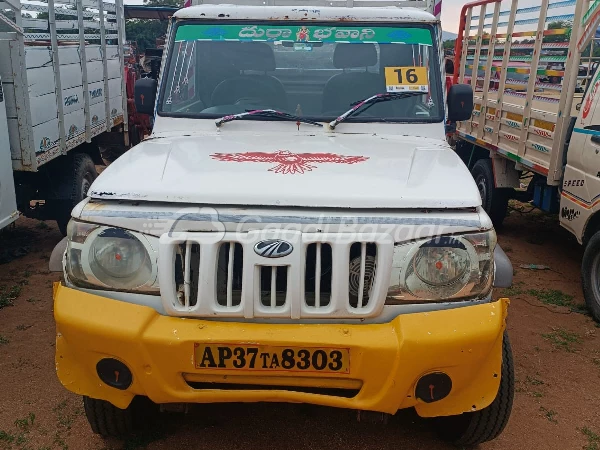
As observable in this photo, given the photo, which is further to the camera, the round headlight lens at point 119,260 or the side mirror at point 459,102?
the side mirror at point 459,102

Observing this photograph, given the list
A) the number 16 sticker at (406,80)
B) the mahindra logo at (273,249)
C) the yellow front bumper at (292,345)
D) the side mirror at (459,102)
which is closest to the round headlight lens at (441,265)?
the yellow front bumper at (292,345)

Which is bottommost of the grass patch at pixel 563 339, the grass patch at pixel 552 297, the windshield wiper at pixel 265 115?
the grass patch at pixel 552 297

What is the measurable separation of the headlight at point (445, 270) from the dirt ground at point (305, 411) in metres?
0.98

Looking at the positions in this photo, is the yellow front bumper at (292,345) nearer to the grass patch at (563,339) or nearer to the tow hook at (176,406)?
the tow hook at (176,406)

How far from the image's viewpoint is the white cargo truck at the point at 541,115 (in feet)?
15.1

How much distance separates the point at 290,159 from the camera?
8.95 feet

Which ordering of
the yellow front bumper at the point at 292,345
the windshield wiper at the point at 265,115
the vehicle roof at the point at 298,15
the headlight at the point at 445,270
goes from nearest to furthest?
the yellow front bumper at the point at 292,345, the headlight at the point at 445,270, the windshield wiper at the point at 265,115, the vehicle roof at the point at 298,15

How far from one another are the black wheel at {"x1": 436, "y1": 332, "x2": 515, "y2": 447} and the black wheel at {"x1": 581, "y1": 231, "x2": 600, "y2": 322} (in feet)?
7.20

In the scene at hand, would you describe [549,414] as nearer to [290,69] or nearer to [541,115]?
[290,69]

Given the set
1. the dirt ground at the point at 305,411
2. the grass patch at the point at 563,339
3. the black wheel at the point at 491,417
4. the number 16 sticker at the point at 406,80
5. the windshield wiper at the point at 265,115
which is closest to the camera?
the black wheel at the point at 491,417

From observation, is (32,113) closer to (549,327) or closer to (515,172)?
(549,327)

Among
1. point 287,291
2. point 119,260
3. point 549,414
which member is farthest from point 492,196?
point 119,260

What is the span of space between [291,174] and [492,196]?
15.5 feet

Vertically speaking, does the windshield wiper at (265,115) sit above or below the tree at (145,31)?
below
